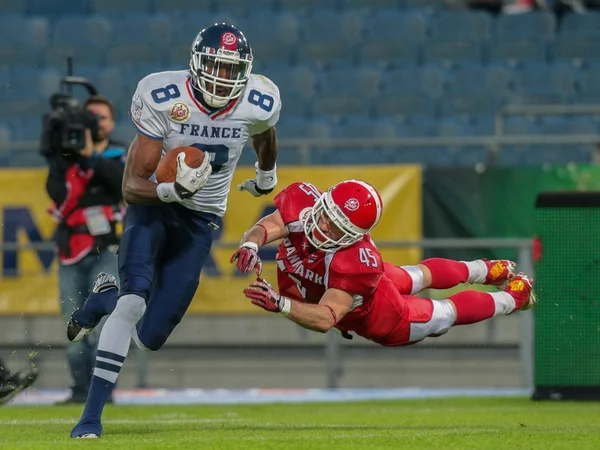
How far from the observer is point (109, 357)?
561 centimetres

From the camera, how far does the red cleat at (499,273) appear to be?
676 centimetres

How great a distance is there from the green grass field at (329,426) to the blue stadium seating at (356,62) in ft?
14.2

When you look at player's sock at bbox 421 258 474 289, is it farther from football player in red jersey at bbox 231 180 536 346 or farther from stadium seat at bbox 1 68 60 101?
stadium seat at bbox 1 68 60 101

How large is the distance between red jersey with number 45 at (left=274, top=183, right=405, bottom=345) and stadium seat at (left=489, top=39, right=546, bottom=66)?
738 centimetres

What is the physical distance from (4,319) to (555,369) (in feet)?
14.5

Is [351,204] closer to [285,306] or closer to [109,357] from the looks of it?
[285,306]

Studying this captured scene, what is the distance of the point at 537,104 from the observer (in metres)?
12.9

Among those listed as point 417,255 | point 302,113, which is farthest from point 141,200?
point 302,113

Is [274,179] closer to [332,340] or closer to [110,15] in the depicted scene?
[332,340]

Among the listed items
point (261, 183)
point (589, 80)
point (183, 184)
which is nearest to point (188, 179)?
point (183, 184)

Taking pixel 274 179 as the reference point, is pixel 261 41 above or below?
above

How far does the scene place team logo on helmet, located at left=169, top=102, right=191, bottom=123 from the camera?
19.5 ft

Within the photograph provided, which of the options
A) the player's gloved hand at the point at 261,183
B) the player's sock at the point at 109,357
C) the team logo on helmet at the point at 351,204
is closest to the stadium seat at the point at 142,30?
the player's gloved hand at the point at 261,183

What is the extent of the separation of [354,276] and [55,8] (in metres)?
9.61
